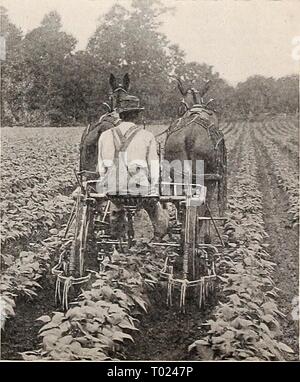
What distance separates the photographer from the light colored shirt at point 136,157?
321 centimetres

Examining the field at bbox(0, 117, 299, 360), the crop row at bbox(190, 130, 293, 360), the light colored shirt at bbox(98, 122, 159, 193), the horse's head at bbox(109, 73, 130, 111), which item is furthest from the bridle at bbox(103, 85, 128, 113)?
the crop row at bbox(190, 130, 293, 360)

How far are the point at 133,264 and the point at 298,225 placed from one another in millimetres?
902

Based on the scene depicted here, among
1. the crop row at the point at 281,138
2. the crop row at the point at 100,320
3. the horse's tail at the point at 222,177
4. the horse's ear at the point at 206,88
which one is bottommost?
the crop row at the point at 100,320

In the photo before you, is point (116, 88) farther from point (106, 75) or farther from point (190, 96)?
point (190, 96)

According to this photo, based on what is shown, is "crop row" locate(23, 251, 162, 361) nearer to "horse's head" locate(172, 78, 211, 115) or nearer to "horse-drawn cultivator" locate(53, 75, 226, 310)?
"horse-drawn cultivator" locate(53, 75, 226, 310)

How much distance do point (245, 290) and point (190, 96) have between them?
1088 mm

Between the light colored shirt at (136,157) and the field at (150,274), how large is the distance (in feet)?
0.71

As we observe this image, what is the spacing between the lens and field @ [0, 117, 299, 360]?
304 cm

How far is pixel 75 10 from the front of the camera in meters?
3.28

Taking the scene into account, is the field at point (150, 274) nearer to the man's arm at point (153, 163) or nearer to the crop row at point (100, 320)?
the crop row at point (100, 320)

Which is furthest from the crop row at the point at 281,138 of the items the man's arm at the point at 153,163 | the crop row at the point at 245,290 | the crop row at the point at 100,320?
the crop row at the point at 100,320

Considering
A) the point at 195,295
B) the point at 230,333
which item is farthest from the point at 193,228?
the point at 230,333

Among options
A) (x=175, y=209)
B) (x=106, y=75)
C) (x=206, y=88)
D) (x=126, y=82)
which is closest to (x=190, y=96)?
(x=206, y=88)

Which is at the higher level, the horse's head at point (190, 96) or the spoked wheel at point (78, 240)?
the horse's head at point (190, 96)
